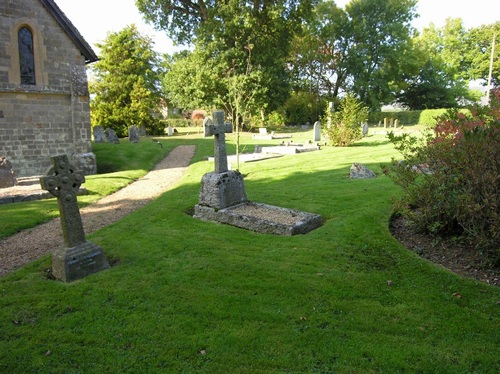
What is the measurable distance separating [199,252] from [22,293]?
2705mm

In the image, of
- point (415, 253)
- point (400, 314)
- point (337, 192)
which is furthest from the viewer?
point (337, 192)

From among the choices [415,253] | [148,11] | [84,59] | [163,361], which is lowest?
[163,361]

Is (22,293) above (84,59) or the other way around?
the other way around

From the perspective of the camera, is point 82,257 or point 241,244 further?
point 241,244

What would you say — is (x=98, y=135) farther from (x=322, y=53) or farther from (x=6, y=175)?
(x=322, y=53)

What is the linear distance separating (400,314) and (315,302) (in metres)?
1.04

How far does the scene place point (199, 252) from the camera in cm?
676

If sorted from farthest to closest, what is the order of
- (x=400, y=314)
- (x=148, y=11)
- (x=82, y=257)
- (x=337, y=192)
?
1. (x=148, y=11)
2. (x=337, y=192)
3. (x=82, y=257)
4. (x=400, y=314)

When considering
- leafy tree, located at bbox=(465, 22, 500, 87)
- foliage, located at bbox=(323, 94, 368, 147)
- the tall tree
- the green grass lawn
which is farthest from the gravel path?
leafy tree, located at bbox=(465, 22, 500, 87)

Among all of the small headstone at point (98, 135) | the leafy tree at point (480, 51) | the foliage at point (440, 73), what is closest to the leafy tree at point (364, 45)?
the foliage at point (440, 73)

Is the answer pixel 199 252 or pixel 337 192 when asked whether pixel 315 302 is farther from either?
pixel 337 192

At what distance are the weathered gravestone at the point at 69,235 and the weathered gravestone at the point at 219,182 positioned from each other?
10.5 feet

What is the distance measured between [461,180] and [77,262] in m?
6.31

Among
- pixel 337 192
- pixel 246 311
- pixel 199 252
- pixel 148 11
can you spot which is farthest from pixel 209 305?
pixel 148 11
